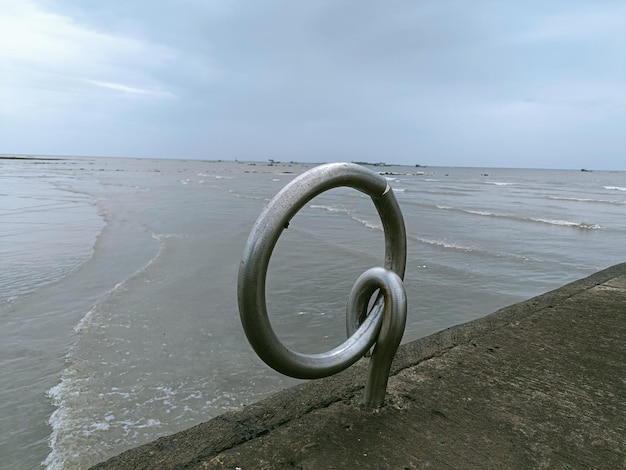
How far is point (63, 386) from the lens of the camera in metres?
3.35

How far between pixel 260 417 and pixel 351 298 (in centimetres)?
71

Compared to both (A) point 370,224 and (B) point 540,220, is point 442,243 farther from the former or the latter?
(B) point 540,220

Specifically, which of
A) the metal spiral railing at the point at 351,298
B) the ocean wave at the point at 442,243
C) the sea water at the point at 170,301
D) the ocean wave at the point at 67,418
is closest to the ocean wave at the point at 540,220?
the sea water at the point at 170,301

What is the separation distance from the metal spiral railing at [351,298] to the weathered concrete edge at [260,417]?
29 centimetres

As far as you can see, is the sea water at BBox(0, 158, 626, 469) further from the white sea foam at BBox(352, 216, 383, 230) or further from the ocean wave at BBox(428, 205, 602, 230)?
the ocean wave at BBox(428, 205, 602, 230)

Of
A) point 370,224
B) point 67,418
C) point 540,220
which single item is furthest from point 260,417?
point 540,220

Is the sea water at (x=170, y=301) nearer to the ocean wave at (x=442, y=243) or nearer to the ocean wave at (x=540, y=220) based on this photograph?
the ocean wave at (x=442, y=243)

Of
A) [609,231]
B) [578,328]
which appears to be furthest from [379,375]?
[609,231]

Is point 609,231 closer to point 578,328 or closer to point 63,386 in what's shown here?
point 578,328

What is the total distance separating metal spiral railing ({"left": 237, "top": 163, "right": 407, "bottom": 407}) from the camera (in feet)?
4.81

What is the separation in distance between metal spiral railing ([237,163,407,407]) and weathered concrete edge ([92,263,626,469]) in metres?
0.29

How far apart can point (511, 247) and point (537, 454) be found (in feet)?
30.5

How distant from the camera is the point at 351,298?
80.9 inches

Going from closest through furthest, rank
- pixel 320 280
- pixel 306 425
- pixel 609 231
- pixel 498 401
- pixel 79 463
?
1. pixel 306 425
2. pixel 498 401
3. pixel 79 463
4. pixel 320 280
5. pixel 609 231
